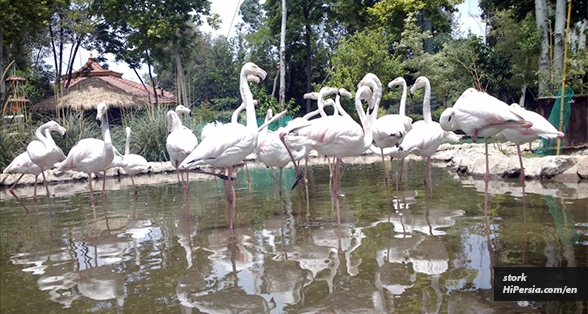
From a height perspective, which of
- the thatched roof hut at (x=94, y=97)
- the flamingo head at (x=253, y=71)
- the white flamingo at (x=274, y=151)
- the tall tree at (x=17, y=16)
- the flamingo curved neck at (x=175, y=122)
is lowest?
the white flamingo at (x=274, y=151)

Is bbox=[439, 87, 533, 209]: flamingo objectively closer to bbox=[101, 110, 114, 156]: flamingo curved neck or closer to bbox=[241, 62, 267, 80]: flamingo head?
bbox=[241, 62, 267, 80]: flamingo head

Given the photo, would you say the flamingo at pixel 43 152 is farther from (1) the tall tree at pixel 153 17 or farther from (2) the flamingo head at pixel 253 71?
(1) the tall tree at pixel 153 17

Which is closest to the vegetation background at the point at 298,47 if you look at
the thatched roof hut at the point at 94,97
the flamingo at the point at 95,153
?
the thatched roof hut at the point at 94,97

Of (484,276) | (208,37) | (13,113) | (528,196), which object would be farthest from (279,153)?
(208,37)

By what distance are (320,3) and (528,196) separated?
2367 centimetres

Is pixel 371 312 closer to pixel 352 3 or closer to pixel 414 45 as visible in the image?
pixel 414 45

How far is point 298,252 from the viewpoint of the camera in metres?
5.02

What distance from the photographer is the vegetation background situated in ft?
60.3

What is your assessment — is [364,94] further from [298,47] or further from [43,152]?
[298,47]

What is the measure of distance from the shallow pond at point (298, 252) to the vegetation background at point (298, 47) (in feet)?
32.0

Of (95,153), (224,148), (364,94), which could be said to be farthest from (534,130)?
(95,153)

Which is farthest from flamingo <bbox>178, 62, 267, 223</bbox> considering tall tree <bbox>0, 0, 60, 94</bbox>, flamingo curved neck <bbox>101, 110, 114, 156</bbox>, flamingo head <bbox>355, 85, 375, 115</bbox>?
tall tree <bbox>0, 0, 60, 94</bbox>

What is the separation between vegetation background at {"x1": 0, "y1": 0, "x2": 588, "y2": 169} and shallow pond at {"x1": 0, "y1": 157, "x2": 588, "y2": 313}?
9.74 m

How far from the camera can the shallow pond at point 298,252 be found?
3752 millimetres
